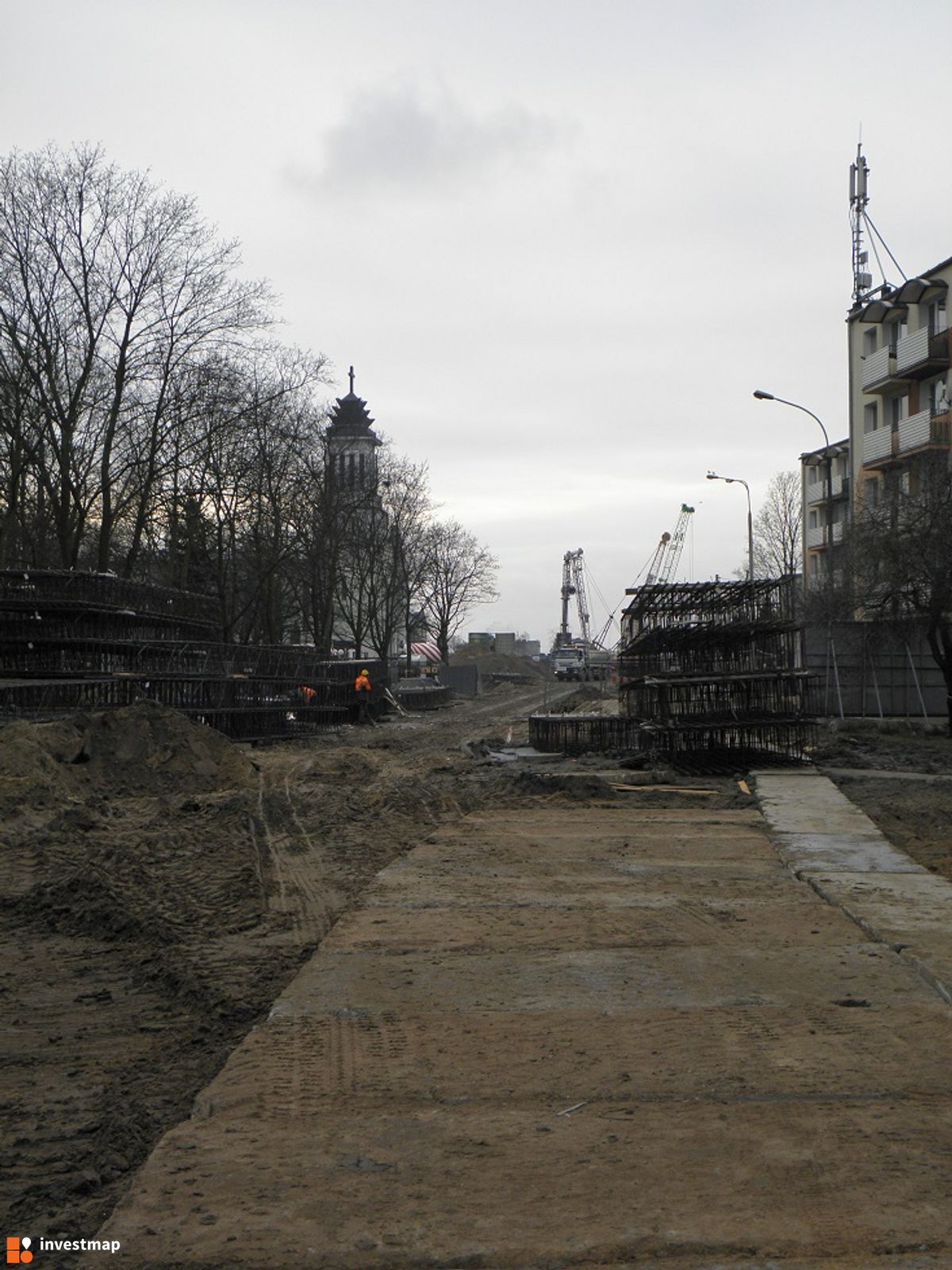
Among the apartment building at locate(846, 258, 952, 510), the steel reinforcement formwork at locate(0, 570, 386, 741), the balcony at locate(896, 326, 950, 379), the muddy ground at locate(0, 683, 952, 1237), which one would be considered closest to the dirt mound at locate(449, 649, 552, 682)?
the apartment building at locate(846, 258, 952, 510)

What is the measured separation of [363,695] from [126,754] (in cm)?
2299

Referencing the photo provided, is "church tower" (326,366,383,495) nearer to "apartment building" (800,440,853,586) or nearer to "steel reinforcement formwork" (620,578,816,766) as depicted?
"apartment building" (800,440,853,586)

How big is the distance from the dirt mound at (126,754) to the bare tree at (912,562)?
15821 millimetres

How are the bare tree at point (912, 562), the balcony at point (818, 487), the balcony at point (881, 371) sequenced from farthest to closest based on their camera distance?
the balcony at point (818, 487) → the balcony at point (881, 371) → the bare tree at point (912, 562)

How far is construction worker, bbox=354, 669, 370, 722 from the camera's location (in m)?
43.2

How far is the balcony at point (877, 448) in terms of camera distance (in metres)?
→ 52.5

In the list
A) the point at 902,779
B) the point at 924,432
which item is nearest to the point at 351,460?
the point at 924,432

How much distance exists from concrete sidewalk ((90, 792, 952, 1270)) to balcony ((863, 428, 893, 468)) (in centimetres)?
4634

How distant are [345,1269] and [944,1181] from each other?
Result: 2007mm

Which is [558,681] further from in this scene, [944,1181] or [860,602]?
[944,1181]

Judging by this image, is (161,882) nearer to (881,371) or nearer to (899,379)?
(899,379)

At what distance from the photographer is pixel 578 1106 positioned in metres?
5.03

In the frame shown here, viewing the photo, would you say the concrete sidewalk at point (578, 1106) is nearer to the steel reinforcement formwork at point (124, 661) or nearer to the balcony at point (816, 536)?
the steel reinforcement formwork at point (124, 661)

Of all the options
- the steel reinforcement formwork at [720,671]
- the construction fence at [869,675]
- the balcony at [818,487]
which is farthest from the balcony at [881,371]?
the steel reinforcement formwork at [720,671]
